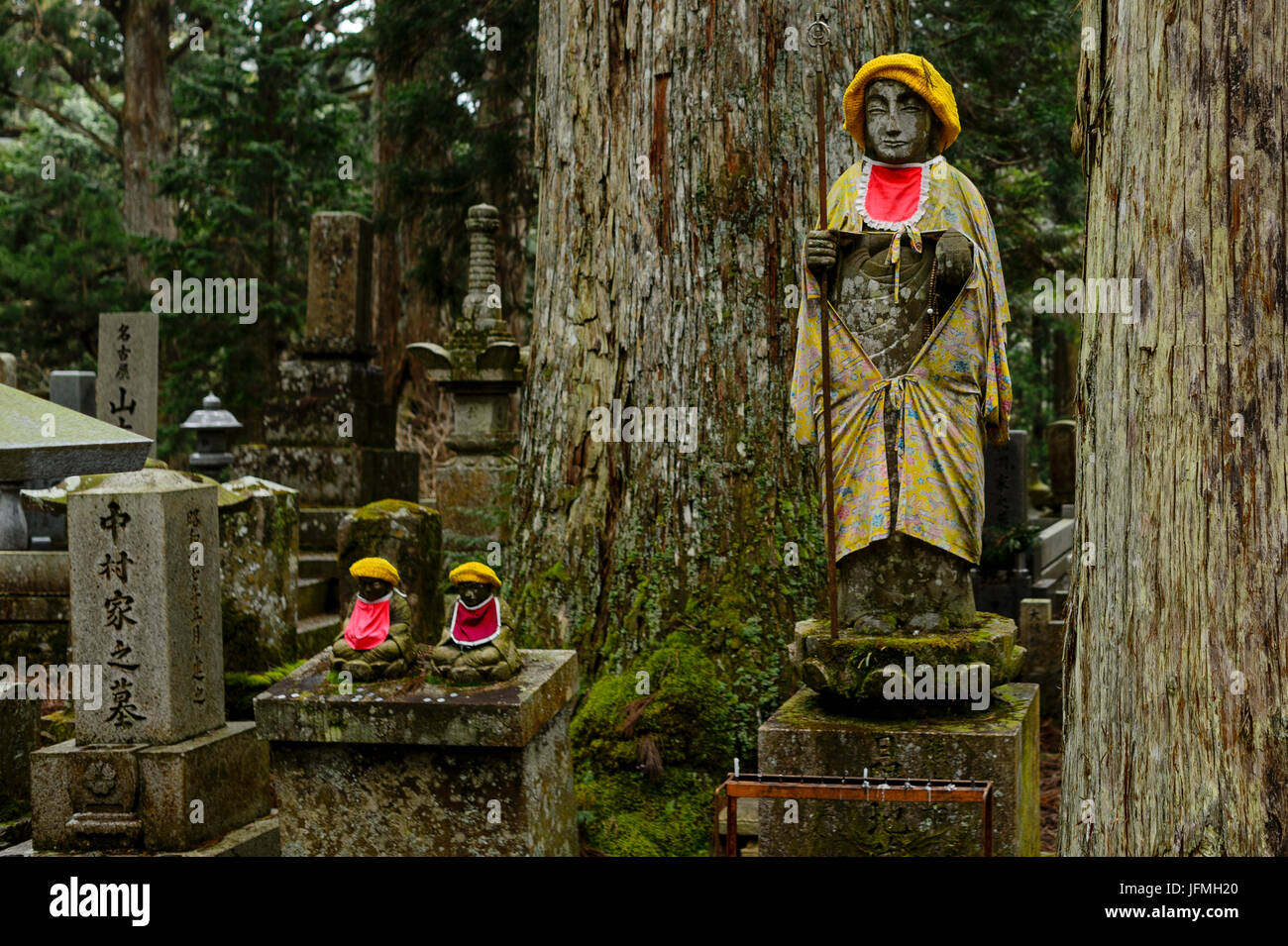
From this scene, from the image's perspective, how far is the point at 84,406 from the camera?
1429cm

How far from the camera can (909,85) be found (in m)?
4.80

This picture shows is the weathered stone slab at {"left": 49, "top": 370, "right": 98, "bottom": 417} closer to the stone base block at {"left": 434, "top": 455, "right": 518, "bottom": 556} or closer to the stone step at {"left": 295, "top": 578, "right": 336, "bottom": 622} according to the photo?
the stone base block at {"left": 434, "top": 455, "right": 518, "bottom": 556}

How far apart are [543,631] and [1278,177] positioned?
14.4 ft

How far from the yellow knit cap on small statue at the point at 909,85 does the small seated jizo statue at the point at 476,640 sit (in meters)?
2.20

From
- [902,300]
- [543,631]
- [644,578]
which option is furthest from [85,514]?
[902,300]

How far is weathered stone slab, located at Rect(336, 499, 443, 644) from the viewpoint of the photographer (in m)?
8.98

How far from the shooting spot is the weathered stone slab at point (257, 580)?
7.90 meters

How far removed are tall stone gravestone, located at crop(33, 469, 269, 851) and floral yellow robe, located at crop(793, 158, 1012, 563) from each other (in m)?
3.23

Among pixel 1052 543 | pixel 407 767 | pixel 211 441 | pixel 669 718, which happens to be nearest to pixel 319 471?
pixel 211 441

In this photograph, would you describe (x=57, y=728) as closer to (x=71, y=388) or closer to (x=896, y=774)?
(x=896, y=774)

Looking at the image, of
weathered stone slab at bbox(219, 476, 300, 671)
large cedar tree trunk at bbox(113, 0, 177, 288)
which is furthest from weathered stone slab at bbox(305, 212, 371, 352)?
large cedar tree trunk at bbox(113, 0, 177, 288)

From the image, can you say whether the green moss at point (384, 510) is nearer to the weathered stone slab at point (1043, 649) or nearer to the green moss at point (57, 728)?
the green moss at point (57, 728)

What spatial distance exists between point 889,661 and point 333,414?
8.84 m
